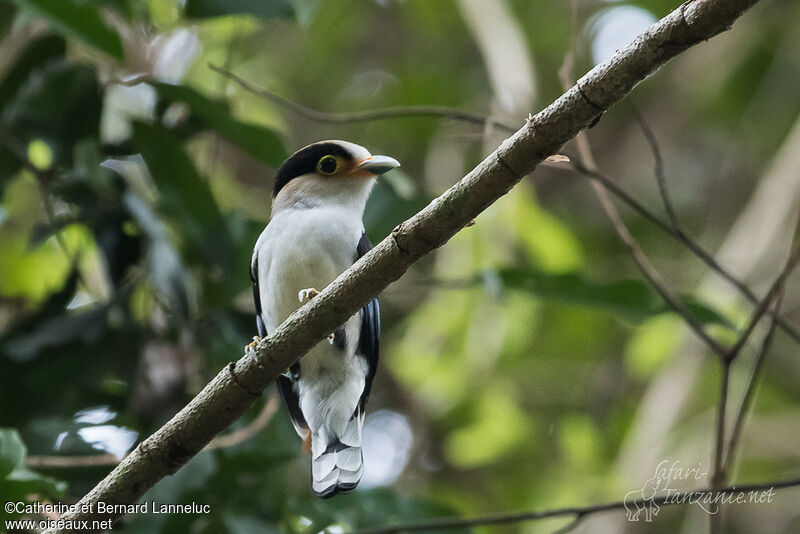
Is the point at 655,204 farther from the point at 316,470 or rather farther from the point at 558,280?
the point at 316,470

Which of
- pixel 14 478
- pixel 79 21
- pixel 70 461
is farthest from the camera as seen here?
pixel 79 21

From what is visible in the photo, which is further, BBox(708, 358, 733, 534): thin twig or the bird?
the bird

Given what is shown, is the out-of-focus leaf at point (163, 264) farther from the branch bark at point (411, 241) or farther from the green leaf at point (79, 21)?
the branch bark at point (411, 241)

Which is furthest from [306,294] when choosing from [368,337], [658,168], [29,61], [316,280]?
[29,61]

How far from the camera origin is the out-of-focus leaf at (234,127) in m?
2.83

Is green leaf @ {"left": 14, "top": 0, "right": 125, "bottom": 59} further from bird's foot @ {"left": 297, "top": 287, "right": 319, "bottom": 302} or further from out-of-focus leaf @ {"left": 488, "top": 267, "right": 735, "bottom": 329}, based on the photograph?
out-of-focus leaf @ {"left": 488, "top": 267, "right": 735, "bottom": 329}

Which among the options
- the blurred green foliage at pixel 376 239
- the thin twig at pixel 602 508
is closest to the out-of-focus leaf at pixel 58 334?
the blurred green foliage at pixel 376 239

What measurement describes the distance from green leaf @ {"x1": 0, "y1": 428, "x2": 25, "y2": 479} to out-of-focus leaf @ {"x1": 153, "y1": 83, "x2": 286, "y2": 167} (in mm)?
1178

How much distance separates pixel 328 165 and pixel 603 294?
1.01 metres

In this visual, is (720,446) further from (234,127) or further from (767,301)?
(234,127)

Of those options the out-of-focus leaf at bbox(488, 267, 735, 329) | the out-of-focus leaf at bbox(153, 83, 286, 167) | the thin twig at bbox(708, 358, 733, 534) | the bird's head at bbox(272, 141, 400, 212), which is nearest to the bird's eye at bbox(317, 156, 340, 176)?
the bird's head at bbox(272, 141, 400, 212)

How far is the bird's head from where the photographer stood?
8.46 ft

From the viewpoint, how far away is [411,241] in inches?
63.9

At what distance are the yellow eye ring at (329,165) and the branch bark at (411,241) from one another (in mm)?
935
